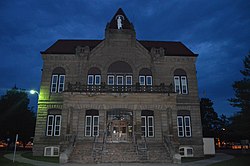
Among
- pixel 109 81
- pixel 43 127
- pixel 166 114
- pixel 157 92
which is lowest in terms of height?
pixel 43 127

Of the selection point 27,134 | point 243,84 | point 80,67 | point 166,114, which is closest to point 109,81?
point 80,67

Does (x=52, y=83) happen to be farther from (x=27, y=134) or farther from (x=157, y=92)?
(x=27, y=134)

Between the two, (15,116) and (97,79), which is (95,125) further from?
(15,116)

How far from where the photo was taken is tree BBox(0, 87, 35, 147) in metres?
39.1

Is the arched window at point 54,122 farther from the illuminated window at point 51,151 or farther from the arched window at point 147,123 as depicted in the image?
the arched window at point 147,123

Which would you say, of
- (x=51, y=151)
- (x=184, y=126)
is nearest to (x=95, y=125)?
(x=51, y=151)

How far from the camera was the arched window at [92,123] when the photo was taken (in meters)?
26.4

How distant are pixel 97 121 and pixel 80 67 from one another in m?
7.77

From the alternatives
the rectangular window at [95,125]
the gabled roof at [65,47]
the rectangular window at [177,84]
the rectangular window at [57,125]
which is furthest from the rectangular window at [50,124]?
the rectangular window at [177,84]

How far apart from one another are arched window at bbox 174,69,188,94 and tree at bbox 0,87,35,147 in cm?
3049

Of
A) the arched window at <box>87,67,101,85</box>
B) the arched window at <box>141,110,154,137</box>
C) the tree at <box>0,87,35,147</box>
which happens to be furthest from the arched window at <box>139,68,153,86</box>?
the tree at <box>0,87,35,147</box>

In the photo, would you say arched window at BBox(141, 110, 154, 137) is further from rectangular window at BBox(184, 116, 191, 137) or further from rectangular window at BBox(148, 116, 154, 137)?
rectangular window at BBox(184, 116, 191, 137)

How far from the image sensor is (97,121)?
2688 cm

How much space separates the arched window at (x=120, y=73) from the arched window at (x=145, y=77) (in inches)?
55.2
